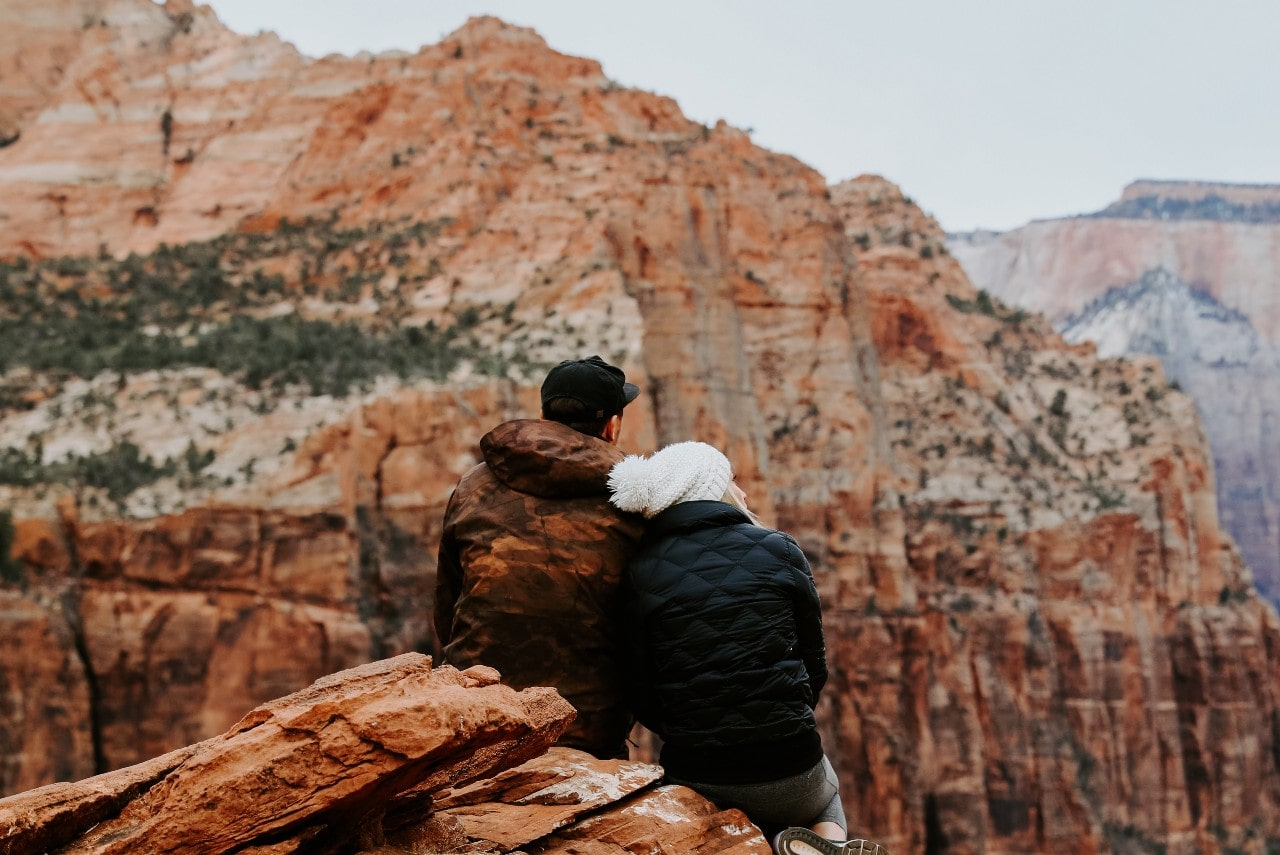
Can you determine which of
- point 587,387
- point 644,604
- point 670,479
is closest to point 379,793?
point 644,604

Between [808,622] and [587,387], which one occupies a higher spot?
[587,387]

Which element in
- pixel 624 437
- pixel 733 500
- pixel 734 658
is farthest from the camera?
pixel 624 437

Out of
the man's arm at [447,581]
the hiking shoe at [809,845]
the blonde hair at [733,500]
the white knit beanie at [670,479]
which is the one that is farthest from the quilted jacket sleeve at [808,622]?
the man's arm at [447,581]

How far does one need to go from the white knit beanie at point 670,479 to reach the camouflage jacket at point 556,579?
0.18m

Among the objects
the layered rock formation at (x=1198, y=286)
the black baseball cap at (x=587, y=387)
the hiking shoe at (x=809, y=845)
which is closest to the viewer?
the hiking shoe at (x=809, y=845)

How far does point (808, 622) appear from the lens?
5137mm


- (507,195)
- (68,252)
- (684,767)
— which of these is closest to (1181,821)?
(507,195)

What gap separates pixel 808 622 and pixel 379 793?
185 cm

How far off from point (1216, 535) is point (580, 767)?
5362cm

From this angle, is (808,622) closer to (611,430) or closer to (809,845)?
(809,845)

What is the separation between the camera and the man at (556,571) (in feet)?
18.1

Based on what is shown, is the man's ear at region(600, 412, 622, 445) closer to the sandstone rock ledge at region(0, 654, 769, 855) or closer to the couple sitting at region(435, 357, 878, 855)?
the couple sitting at region(435, 357, 878, 855)

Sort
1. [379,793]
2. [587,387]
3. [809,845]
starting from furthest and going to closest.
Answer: [587,387], [809,845], [379,793]

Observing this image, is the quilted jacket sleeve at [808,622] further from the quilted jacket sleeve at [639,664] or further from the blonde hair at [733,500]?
the quilted jacket sleeve at [639,664]
